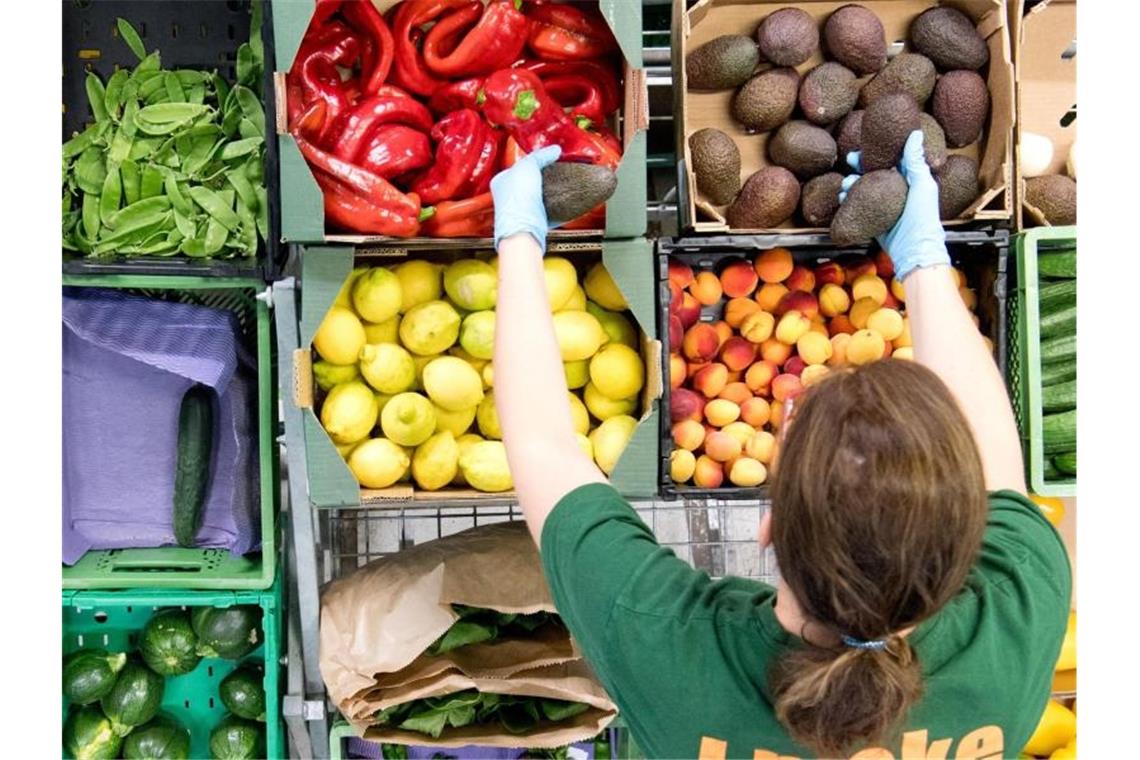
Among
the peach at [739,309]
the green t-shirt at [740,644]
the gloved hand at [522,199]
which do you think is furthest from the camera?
the peach at [739,309]

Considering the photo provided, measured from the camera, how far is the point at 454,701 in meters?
1.89

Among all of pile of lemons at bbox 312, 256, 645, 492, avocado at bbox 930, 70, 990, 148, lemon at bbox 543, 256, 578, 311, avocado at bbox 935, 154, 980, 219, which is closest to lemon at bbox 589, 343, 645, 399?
pile of lemons at bbox 312, 256, 645, 492

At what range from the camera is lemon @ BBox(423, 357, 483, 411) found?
1.72 metres

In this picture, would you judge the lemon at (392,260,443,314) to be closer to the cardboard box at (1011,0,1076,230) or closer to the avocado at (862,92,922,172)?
the avocado at (862,92,922,172)

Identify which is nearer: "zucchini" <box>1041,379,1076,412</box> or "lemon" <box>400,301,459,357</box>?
"lemon" <box>400,301,459,357</box>

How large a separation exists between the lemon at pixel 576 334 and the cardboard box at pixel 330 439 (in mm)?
100

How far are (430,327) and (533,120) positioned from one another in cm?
42

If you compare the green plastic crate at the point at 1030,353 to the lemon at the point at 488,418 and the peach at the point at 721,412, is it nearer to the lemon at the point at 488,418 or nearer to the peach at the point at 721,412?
the peach at the point at 721,412

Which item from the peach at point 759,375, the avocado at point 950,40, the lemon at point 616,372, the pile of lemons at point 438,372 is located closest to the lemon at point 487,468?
the pile of lemons at point 438,372

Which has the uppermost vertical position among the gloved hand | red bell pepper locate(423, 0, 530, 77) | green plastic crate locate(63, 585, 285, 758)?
red bell pepper locate(423, 0, 530, 77)

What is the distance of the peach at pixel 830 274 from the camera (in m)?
1.93

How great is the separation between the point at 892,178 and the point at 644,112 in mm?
477

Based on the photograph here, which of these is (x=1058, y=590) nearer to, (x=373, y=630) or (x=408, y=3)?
(x=373, y=630)

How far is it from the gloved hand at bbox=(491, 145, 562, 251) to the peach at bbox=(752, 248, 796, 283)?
550 mm
